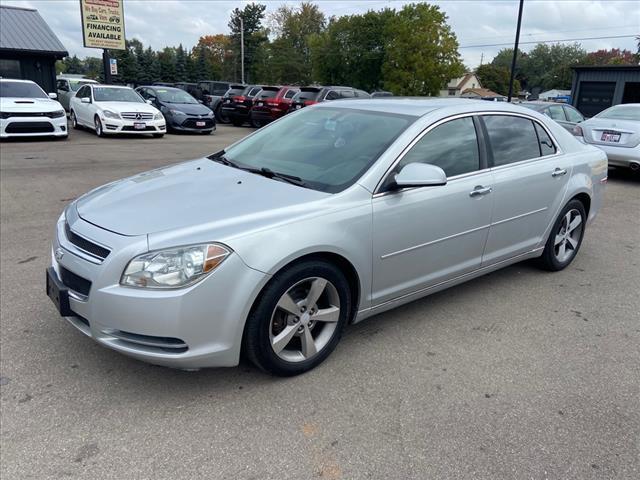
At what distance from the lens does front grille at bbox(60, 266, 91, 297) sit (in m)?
2.68

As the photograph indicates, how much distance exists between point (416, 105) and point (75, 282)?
2597mm

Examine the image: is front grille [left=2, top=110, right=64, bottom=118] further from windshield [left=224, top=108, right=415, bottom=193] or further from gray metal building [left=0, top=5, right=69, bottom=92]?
windshield [left=224, top=108, right=415, bottom=193]

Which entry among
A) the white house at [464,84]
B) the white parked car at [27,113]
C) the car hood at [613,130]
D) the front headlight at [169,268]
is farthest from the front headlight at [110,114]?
the white house at [464,84]

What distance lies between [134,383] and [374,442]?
1.39 m

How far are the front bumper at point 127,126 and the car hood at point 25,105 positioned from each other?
1.47 m

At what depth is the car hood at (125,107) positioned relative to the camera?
585 inches

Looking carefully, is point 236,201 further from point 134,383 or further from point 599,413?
point 599,413

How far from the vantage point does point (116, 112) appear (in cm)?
1476

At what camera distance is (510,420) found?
2689mm

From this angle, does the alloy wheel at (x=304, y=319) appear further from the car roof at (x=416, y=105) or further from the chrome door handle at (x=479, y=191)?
the car roof at (x=416, y=105)

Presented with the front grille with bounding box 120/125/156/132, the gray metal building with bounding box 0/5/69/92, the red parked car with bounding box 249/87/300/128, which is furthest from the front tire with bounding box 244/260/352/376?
the gray metal building with bounding box 0/5/69/92

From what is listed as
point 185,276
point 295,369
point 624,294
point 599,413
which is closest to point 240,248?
point 185,276

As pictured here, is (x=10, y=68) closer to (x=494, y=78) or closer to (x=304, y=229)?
(x=304, y=229)

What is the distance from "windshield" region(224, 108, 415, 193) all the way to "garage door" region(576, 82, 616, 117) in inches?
913
